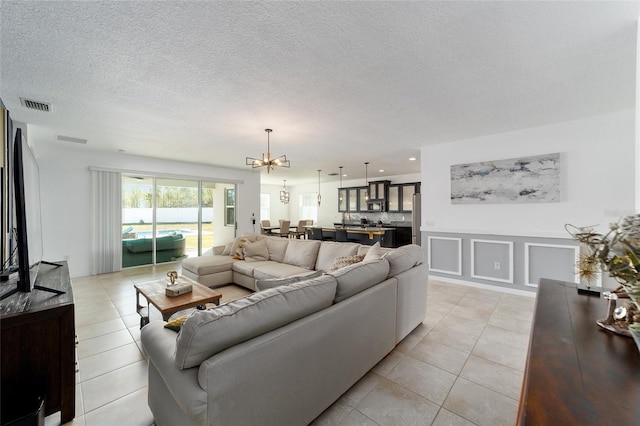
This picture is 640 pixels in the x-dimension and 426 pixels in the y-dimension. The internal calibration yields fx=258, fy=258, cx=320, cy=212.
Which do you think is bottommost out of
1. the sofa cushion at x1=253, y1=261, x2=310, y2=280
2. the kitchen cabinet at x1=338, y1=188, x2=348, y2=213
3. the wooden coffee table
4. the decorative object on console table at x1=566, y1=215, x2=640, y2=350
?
the wooden coffee table

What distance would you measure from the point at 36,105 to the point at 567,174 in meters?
6.83

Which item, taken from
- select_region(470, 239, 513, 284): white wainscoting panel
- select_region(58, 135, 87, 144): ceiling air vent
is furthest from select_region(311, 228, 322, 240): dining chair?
select_region(58, 135, 87, 144): ceiling air vent

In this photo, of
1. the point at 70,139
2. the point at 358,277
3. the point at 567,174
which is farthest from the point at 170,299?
the point at 567,174

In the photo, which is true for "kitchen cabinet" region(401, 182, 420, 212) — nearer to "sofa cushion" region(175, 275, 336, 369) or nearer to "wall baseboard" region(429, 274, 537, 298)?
"wall baseboard" region(429, 274, 537, 298)

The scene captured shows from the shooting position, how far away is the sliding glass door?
5859 millimetres

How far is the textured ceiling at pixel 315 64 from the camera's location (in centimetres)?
164

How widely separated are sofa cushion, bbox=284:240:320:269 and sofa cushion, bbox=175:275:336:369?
7.64ft

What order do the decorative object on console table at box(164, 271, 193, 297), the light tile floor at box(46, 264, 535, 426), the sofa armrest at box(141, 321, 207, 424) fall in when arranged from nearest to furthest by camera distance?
the sofa armrest at box(141, 321, 207, 424) → the light tile floor at box(46, 264, 535, 426) → the decorative object on console table at box(164, 271, 193, 297)

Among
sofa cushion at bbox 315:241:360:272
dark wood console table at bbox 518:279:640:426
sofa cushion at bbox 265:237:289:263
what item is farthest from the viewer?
sofa cushion at bbox 265:237:289:263

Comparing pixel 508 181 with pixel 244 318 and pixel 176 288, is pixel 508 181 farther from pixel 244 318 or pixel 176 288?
A: pixel 176 288

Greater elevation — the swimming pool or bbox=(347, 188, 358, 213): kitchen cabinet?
bbox=(347, 188, 358, 213): kitchen cabinet

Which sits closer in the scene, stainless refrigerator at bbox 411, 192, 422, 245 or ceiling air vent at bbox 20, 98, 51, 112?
ceiling air vent at bbox 20, 98, 51, 112

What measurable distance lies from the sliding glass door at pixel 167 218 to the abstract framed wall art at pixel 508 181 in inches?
237

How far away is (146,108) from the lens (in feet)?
10.2
